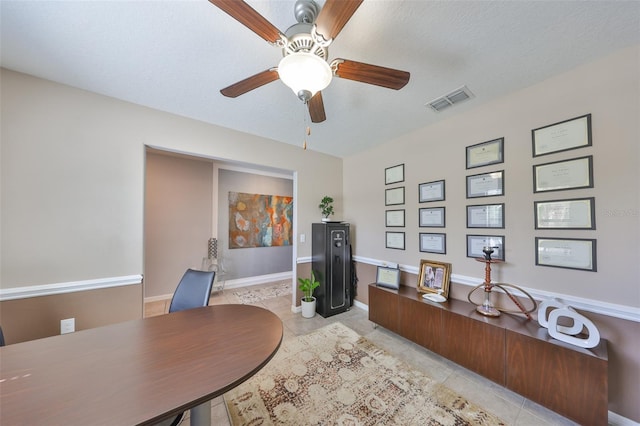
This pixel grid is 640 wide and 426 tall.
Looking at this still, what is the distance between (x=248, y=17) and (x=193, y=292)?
6.41 feet

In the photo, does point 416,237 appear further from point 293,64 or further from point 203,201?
point 203,201

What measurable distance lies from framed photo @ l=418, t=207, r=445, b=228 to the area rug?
62.2 inches

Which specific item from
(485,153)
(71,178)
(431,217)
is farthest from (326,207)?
(71,178)

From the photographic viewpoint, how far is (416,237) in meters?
2.76

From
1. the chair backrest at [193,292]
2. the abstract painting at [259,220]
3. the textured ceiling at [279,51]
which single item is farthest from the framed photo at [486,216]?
the abstract painting at [259,220]

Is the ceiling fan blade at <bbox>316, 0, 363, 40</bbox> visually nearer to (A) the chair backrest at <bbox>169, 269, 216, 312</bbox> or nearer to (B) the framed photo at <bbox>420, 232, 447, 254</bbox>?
(A) the chair backrest at <bbox>169, 269, 216, 312</bbox>

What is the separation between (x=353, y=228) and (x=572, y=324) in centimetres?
260

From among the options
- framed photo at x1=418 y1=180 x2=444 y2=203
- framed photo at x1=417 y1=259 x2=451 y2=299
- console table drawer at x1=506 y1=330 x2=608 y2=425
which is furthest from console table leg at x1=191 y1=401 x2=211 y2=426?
framed photo at x1=418 y1=180 x2=444 y2=203

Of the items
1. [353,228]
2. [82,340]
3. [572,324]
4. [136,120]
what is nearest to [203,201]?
[136,120]

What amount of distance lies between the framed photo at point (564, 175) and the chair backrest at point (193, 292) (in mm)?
2974

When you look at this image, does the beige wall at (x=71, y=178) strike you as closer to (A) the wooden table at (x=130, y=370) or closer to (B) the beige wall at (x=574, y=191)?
(A) the wooden table at (x=130, y=370)

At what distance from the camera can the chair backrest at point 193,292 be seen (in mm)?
1739

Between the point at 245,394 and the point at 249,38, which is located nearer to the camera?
the point at 249,38

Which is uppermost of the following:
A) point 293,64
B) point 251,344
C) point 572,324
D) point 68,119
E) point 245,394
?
point 68,119
